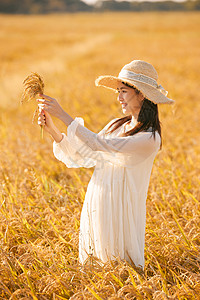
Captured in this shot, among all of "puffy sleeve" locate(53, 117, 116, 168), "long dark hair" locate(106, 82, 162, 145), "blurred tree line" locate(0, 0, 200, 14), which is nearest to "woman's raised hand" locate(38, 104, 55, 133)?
"puffy sleeve" locate(53, 117, 116, 168)

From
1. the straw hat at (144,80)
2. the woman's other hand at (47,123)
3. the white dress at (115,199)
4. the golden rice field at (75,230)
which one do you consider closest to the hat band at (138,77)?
the straw hat at (144,80)

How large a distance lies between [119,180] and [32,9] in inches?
3245

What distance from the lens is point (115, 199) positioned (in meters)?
1.91

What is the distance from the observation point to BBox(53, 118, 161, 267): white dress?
181 cm

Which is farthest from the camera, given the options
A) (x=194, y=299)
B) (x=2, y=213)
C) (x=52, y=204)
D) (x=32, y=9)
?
(x=32, y=9)

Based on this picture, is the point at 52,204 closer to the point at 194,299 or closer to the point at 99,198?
the point at 99,198

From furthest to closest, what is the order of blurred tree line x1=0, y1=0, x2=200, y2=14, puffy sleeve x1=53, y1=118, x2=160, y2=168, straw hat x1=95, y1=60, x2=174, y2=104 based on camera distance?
1. blurred tree line x1=0, y1=0, x2=200, y2=14
2. straw hat x1=95, y1=60, x2=174, y2=104
3. puffy sleeve x1=53, y1=118, x2=160, y2=168

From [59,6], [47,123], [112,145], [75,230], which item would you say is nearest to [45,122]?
[47,123]

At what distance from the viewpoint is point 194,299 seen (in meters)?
1.80

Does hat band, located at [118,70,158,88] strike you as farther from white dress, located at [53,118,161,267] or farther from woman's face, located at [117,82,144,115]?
white dress, located at [53,118,161,267]

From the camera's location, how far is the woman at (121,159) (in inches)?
67.9

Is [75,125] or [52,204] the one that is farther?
[52,204]

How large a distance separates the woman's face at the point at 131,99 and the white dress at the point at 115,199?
3.3 inches

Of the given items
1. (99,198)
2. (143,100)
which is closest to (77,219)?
(99,198)
